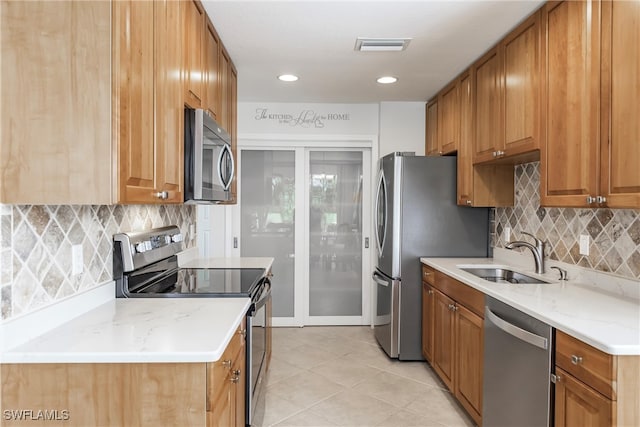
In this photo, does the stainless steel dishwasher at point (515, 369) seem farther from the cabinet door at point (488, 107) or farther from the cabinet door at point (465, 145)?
the cabinet door at point (465, 145)

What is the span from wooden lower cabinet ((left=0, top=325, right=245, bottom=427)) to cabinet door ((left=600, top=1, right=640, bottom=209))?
175 centimetres

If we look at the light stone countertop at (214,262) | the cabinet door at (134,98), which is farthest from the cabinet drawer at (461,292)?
the cabinet door at (134,98)

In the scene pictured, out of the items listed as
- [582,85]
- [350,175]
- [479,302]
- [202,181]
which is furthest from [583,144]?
[350,175]

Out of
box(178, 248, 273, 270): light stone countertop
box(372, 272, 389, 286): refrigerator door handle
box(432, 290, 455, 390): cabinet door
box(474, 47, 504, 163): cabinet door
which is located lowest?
box(432, 290, 455, 390): cabinet door

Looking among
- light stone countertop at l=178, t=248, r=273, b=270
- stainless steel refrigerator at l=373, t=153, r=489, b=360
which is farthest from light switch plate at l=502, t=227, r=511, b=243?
light stone countertop at l=178, t=248, r=273, b=270

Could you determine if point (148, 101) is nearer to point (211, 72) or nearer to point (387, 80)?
point (211, 72)

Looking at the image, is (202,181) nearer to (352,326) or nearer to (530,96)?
(530,96)

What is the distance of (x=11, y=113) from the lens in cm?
123

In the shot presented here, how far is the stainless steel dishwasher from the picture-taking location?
175 cm

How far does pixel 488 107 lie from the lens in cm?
292

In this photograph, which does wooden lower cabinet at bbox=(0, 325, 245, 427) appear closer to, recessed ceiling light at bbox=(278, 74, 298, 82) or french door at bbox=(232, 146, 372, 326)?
recessed ceiling light at bbox=(278, 74, 298, 82)

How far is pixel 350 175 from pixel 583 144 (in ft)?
9.58

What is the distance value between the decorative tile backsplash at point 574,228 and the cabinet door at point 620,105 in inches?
16.8

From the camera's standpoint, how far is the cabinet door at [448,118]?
354 centimetres
